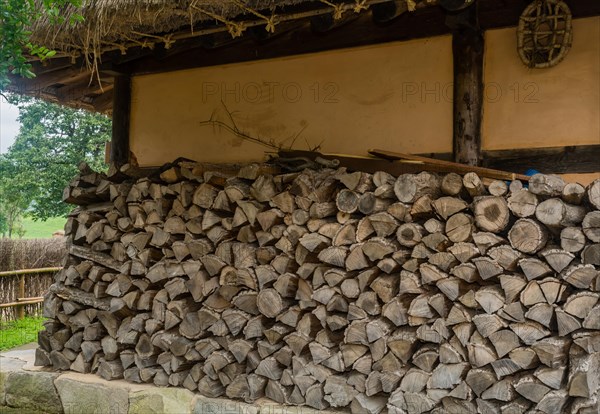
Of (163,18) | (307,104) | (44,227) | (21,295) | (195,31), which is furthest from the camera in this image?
(44,227)

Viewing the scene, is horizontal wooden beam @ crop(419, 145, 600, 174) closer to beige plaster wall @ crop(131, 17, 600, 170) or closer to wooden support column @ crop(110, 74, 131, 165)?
beige plaster wall @ crop(131, 17, 600, 170)

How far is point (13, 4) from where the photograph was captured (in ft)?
10.6

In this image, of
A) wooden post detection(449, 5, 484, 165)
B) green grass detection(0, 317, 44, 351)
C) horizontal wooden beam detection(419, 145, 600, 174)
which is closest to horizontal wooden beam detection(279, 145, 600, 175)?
horizontal wooden beam detection(419, 145, 600, 174)

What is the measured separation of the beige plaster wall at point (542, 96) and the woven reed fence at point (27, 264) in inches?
301

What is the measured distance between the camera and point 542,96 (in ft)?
12.3

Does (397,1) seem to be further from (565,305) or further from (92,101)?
(92,101)

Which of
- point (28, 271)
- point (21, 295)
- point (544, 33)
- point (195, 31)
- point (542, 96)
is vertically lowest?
point (21, 295)

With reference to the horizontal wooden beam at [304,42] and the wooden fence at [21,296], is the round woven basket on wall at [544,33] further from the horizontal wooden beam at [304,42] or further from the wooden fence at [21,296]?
the wooden fence at [21,296]

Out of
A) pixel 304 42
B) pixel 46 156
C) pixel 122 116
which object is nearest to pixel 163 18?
pixel 304 42

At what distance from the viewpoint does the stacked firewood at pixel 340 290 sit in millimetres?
3045

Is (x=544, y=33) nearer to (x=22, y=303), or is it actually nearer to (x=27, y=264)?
(x=22, y=303)

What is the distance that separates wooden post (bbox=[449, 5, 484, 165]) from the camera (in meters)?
3.85

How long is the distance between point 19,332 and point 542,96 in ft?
24.3

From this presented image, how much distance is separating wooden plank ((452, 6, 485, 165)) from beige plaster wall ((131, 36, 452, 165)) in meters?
0.11
